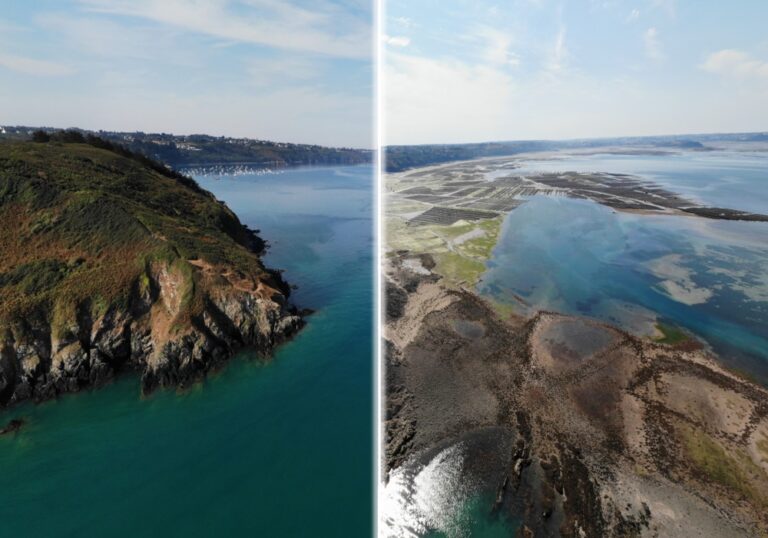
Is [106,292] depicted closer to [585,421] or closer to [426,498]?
[426,498]

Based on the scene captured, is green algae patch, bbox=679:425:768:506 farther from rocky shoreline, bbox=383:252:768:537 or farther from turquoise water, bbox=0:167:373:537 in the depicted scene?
turquoise water, bbox=0:167:373:537

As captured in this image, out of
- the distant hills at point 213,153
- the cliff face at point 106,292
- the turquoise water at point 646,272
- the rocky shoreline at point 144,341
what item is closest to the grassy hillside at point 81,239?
the cliff face at point 106,292

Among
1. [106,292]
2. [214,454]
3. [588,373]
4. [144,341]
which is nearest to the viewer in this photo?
[214,454]

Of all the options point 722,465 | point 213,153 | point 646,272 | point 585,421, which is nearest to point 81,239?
point 585,421

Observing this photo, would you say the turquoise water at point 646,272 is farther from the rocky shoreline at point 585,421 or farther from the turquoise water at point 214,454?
the turquoise water at point 214,454

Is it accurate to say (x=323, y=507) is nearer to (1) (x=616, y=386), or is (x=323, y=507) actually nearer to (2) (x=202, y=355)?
(2) (x=202, y=355)

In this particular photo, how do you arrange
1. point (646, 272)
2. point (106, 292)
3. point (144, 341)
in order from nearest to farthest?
point (144, 341) < point (106, 292) < point (646, 272)

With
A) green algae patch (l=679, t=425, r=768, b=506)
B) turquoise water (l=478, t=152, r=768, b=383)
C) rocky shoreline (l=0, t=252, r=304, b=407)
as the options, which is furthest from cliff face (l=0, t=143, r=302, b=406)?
green algae patch (l=679, t=425, r=768, b=506)
